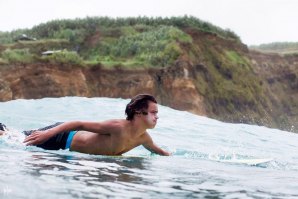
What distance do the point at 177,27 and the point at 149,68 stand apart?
7.26m

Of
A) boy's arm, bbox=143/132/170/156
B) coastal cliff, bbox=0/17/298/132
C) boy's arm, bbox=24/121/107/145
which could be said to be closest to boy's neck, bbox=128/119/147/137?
boy's arm, bbox=143/132/170/156

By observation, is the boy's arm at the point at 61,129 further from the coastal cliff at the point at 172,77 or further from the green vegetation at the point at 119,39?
the green vegetation at the point at 119,39

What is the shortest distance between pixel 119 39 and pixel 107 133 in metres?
28.4

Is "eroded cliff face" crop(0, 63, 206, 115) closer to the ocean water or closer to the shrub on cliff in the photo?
the shrub on cliff

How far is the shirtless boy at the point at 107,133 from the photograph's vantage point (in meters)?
6.53

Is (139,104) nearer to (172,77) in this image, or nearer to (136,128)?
(136,128)

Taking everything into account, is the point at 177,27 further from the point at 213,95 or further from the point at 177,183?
the point at 177,183

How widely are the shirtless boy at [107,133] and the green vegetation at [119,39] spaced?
22995mm

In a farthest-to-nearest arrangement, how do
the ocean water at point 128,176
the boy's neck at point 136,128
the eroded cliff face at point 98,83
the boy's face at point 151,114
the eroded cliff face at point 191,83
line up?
the eroded cliff face at point 191,83
the eroded cliff face at point 98,83
the boy's neck at point 136,128
the boy's face at point 151,114
the ocean water at point 128,176

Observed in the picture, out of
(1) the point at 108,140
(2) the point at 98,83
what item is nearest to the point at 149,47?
(2) the point at 98,83

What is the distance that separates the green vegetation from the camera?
32438 mm

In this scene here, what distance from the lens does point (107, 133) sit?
22.3 feet

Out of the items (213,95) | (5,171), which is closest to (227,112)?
(213,95)

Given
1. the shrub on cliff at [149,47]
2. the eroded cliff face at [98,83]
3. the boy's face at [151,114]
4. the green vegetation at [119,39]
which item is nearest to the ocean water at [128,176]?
the boy's face at [151,114]
